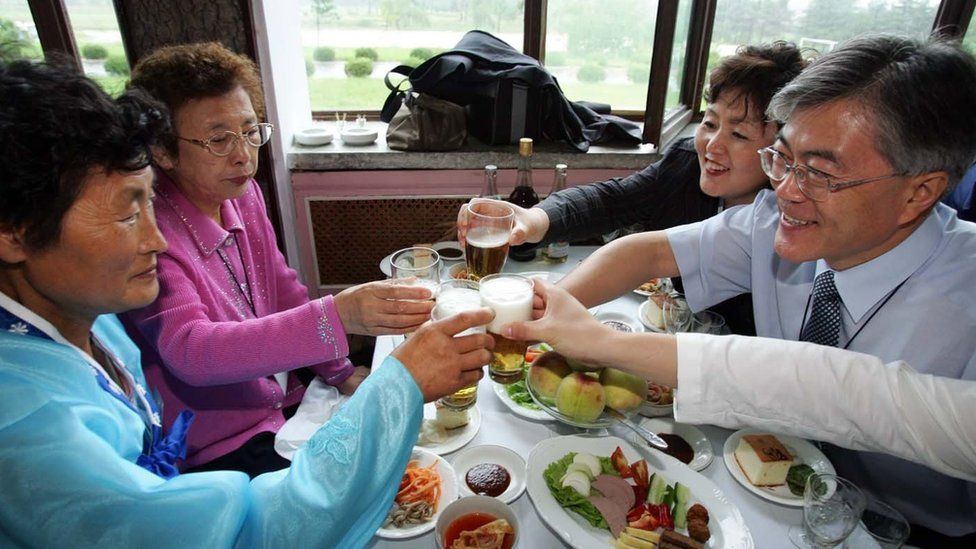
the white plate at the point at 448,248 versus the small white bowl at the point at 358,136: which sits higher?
the small white bowl at the point at 358,136

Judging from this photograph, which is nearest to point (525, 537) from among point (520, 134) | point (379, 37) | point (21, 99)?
point (21, 99)

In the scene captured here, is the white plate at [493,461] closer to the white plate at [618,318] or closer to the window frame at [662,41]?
the white plate at [618,318]

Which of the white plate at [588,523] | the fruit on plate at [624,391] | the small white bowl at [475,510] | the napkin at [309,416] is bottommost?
the napkin at [309,416]

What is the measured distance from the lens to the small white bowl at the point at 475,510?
41.8 inches

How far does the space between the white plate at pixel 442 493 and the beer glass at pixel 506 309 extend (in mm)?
255

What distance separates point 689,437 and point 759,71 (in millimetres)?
1295

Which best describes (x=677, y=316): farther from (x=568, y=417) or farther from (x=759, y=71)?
(x=759, y=71)

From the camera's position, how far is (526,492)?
1209mm

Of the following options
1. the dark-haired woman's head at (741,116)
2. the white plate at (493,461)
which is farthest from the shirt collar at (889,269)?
the white plate at (493,461)

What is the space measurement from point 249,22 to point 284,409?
1976 millimetres

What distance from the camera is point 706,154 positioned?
205 cm

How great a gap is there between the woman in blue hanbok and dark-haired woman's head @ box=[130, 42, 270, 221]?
1.55 ft

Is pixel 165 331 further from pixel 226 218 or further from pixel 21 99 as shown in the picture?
pixel 21 99

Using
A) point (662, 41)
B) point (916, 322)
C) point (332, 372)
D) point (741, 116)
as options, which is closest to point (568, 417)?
point (916, 322)
